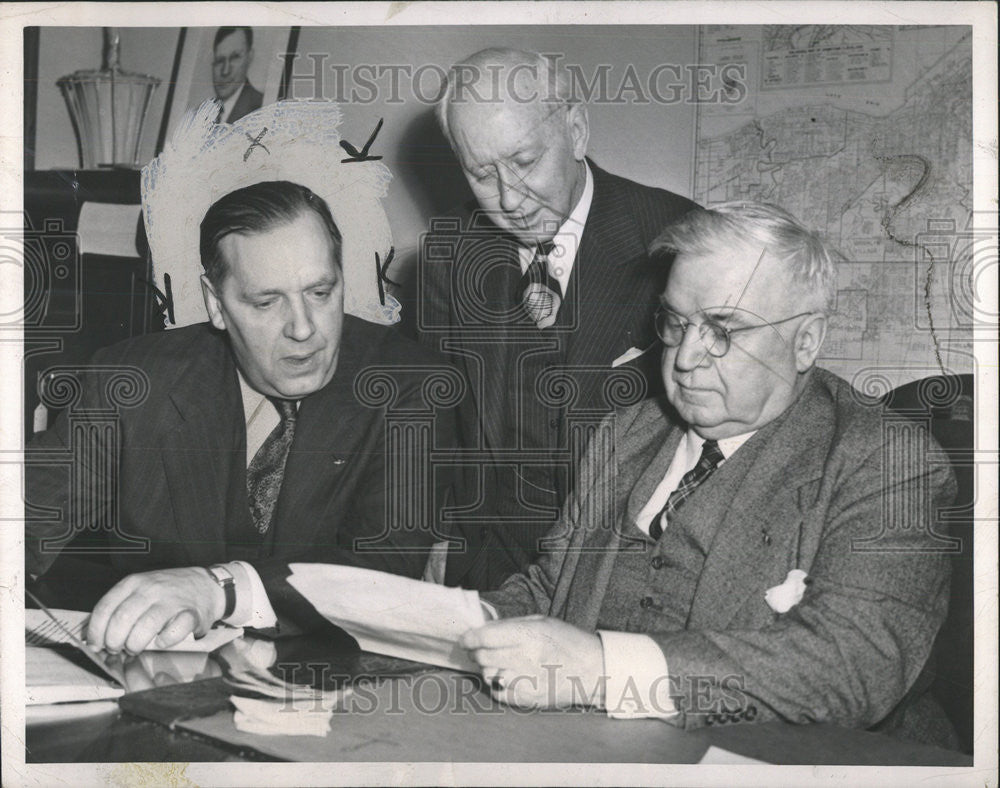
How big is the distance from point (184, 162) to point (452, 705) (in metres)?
1.64

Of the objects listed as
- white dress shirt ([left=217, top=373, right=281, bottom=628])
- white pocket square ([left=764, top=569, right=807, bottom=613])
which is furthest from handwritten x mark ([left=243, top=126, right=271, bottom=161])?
white pocket square ([left=764, top=569, right=807, bottom=613])

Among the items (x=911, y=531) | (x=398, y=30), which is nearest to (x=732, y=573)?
(x=911, y=531)

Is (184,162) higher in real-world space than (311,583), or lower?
higher

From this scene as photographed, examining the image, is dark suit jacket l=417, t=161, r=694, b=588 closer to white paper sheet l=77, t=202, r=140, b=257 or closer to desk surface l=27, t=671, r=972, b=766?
desk surface l=27, t=671, r=972, b=766

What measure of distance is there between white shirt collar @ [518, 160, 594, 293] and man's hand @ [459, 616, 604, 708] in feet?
2.97

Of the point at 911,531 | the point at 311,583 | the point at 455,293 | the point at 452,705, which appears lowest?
the point at 452,705

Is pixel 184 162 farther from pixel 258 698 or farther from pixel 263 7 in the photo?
pixel 258 698

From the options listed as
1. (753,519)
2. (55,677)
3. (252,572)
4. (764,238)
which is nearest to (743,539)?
(753,519)

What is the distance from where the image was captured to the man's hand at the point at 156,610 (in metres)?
2.94

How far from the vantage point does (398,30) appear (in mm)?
3020

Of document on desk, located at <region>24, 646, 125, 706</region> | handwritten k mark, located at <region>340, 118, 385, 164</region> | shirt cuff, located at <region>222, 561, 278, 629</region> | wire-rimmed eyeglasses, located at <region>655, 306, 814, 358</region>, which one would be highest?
handwritten k mark, located at <region>340, 118, 385, 164</region>

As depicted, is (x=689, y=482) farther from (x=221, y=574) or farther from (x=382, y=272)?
(x=221, y=574)

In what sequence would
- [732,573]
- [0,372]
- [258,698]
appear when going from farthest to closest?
[0,372]
[258,698]
[732,573]

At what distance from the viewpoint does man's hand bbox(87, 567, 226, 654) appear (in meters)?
2.94
